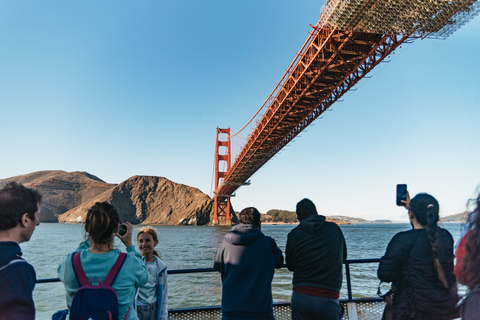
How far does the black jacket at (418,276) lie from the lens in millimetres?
1476

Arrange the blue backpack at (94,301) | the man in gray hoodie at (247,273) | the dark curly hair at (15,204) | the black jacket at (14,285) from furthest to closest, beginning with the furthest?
1. the man in gray hoodie at (247,273)
2. the blue backpack at (94,301)
3. the dark curly hair at (15,204)
4. the black jacket at (14,285)

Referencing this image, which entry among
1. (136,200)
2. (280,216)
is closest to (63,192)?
(136,200)

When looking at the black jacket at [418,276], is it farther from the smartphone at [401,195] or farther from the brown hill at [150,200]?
the brown hill at [150,200]

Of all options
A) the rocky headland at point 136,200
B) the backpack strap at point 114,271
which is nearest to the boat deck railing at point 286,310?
the backpack strap at point 114,271

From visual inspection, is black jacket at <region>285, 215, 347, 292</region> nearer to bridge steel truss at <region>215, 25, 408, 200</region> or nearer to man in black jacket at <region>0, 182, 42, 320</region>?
man in black jacket at <region>0, 182, 42, 320</region>

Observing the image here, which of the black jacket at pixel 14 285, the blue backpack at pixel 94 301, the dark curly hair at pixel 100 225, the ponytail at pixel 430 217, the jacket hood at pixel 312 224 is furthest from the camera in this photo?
the jacket hood at pixel 312 224

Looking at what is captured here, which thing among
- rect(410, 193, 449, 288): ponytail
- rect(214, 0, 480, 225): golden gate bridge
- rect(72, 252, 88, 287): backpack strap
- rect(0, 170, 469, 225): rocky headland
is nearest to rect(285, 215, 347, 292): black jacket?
rect(410, 193, 449, 288): ponytail

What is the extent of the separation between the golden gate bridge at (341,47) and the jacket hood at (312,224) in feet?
30.9

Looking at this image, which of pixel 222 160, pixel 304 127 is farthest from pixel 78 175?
pixel 304 127

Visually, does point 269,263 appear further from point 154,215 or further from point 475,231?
point 154,215

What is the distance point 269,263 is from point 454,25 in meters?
11.6

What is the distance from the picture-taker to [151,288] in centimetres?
196

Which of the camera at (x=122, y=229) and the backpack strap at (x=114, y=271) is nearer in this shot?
the backpack strap at (x=114, y=271)

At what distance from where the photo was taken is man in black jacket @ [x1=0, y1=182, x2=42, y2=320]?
98 cm
